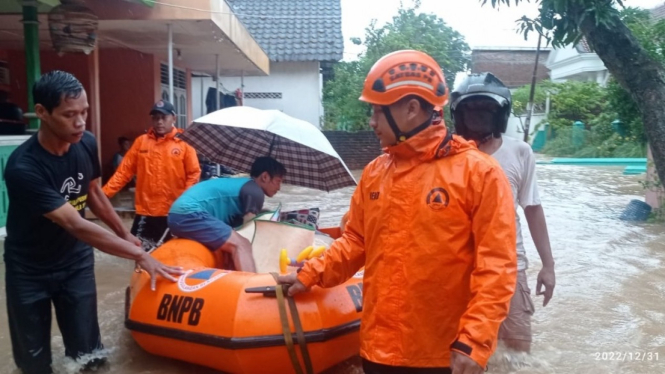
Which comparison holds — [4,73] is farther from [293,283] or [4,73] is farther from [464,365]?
[464,365]

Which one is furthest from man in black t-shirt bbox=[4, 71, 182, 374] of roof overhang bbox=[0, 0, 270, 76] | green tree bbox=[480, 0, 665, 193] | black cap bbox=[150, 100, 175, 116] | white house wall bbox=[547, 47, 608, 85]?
white house wall bbox=[547, 47, 608, 85]

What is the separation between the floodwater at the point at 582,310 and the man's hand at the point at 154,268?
0.73 meters

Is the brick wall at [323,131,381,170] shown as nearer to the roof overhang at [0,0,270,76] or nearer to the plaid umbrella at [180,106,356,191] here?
the roof overhang at [0,0,270,76]

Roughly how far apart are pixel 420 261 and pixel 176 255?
2.49 m

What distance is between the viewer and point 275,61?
19.2 metres

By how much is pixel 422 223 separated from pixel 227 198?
9.45 feet

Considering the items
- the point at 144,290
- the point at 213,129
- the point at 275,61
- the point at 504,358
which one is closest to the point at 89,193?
the point at 144,290

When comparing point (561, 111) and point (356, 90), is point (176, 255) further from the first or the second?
point (561, 111)

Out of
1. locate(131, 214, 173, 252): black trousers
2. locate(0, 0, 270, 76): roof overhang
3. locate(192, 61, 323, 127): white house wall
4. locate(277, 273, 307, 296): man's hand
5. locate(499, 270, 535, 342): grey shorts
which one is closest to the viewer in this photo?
locate(277, 273, 307, 296): man's hand

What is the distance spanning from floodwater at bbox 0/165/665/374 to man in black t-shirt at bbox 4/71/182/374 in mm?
289

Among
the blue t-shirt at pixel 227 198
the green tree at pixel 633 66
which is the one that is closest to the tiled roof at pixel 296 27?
the green tree at pixel 633 66

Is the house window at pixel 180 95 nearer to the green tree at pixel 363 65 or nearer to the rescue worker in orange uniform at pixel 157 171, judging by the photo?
the green tree at pixel 363 65

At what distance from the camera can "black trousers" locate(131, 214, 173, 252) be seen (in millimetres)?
6562

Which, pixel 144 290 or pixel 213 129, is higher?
pixel 213 129
